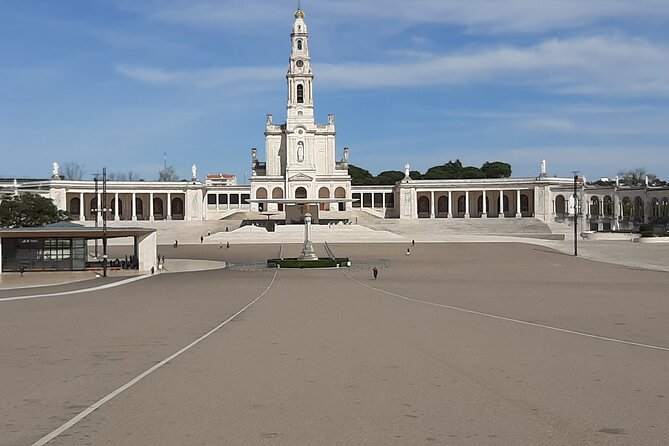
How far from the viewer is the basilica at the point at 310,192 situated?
332 feet

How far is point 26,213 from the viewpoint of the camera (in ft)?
218

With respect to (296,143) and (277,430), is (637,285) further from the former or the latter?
(296,143)

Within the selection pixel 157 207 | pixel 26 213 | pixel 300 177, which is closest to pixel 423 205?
pixel 300 177

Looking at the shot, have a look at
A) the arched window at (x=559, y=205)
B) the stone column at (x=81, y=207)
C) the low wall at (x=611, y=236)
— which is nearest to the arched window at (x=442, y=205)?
the arched window at (x=559, y=205)

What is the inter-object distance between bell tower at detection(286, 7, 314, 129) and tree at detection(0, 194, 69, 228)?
45022 millimetres

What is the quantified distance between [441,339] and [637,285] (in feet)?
63.3

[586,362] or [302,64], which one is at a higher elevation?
[302,64]

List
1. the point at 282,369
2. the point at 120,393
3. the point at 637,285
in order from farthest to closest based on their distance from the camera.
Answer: the point at 637,285
the point at 282,369
the point at 120,393

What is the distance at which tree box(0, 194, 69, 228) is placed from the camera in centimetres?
6569

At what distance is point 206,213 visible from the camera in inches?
4259

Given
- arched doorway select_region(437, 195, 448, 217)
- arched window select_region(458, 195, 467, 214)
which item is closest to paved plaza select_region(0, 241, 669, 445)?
arched window select_region(458, 195, 467, 214)

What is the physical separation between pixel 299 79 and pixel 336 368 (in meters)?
96.7

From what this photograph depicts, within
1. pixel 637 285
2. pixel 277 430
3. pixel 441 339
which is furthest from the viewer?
pixel 637 285

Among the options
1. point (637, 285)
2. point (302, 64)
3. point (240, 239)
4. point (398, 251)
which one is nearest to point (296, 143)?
point (302, 64)
